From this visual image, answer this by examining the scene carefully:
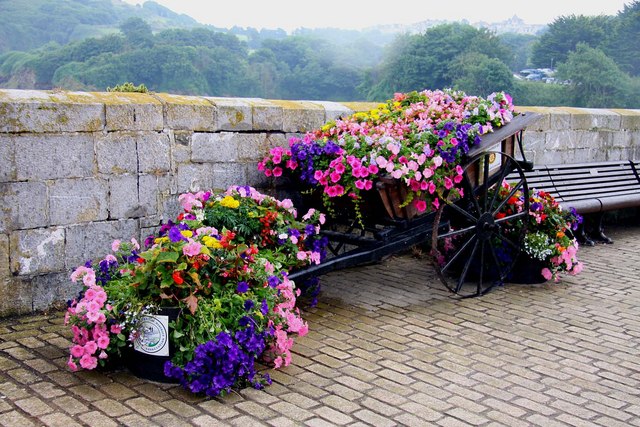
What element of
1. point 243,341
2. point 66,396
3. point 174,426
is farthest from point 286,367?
point 66,396

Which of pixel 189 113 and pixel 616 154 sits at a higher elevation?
pixel 189 113

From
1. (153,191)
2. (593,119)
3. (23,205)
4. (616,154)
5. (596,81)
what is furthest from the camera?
(596,81)

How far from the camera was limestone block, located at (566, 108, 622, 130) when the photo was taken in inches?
327

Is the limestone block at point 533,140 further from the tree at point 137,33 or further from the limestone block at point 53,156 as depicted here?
the tree at point 137,33

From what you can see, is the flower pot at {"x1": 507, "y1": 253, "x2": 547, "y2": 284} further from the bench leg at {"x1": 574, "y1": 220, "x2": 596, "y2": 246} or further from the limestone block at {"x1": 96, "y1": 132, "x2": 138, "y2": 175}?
the limestone block at {"x1": 96, "y1": 132, "x2": 138, "y2": 175}

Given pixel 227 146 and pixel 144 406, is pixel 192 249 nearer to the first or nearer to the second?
pixel 144 406

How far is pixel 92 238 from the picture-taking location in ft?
15.5

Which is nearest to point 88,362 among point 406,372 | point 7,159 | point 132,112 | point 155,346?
point 155,346

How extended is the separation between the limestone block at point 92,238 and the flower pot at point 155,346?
1.31m

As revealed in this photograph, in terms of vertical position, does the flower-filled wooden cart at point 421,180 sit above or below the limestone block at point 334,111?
below

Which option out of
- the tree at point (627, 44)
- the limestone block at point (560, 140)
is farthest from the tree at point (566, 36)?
the limestone block at point (560, 140)

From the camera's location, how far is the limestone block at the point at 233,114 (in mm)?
5238

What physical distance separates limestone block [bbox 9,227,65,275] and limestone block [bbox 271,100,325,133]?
197 centimetres

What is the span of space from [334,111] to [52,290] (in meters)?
2.72
